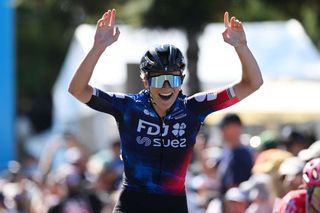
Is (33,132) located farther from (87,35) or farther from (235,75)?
(235,75)

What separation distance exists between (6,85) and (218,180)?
700 cm

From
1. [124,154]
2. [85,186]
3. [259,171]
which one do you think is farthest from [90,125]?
[124,154]

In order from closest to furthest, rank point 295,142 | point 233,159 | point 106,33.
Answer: point 106,33, point 233,159, point 295,142

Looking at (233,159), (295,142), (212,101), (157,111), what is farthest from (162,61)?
(295,142)

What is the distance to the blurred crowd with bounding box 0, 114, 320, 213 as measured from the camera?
10414 millimetres

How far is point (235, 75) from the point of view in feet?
72.0

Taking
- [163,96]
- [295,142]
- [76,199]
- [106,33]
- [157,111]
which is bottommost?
[76,199]

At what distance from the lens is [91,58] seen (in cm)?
770

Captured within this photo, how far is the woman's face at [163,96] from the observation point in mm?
7723

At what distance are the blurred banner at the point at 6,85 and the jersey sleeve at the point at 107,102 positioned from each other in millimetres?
11432

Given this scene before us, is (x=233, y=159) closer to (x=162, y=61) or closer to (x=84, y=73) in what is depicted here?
(x=162, y=61)

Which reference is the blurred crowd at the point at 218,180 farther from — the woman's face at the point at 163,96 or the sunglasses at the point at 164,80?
the sunglasses at the point at 164,80

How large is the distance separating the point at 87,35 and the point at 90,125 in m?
1.72

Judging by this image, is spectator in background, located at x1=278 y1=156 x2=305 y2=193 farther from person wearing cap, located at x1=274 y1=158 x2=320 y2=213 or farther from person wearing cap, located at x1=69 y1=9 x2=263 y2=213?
person wearing cap, located at x1=69 y1=9 x2=263 y2=213
